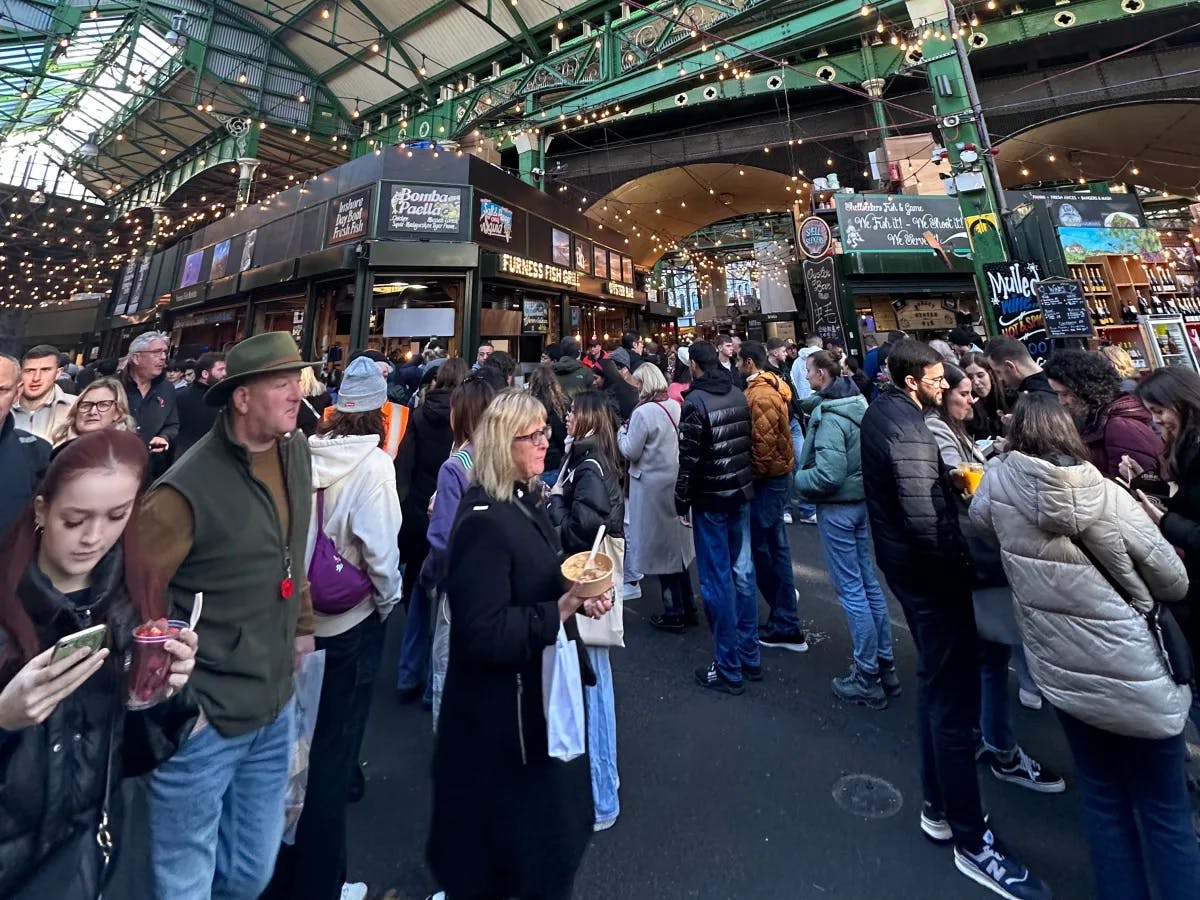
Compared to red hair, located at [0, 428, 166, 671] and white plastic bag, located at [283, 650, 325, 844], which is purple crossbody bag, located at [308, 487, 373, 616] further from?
red hair, located at [0, 428, 166, 671]

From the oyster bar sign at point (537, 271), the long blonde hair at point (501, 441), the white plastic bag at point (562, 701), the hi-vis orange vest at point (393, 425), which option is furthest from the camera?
the oyster bar sign at point (537, 271)

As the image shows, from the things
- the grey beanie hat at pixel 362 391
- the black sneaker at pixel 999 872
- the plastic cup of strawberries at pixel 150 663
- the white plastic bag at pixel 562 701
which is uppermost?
the grey beanie hat at pixel 362 391

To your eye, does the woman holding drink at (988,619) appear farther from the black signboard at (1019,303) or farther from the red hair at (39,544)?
the black signboard at (1019,303)

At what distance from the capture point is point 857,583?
3105 millimetres

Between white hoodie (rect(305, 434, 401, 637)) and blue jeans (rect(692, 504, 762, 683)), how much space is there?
6.83 feet

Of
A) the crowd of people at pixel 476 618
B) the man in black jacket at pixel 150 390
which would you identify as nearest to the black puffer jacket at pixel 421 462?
the crowd of people at pixel 476 618

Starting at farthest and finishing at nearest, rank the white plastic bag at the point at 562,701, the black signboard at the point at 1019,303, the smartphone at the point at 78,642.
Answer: the black signboard at the point at 1019,303 → the white plastic bag at the point at 562,701 → the smartphone at the point at 78,642

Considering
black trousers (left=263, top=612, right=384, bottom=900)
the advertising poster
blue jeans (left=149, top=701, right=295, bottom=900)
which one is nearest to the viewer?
blue jeans (left=149, top=701, right=295, bottom=900)

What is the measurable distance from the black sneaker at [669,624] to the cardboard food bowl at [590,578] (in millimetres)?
2776

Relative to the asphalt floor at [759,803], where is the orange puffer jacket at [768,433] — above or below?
above

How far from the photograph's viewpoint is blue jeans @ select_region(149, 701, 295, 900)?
1.32 meters

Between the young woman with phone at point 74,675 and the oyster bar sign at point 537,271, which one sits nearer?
the young woman with phone at point 74,675

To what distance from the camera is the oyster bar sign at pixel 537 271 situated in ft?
39.2

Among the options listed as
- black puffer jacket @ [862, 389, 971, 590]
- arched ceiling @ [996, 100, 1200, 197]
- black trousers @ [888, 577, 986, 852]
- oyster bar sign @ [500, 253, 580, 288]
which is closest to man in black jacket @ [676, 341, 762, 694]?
black puffer jacket @ [862, 389, 971, 590]
